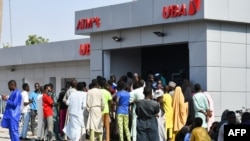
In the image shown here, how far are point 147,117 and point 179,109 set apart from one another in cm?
322

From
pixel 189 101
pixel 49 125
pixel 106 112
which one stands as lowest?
pixel 49 125

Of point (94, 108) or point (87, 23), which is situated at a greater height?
A: point (87, 23)

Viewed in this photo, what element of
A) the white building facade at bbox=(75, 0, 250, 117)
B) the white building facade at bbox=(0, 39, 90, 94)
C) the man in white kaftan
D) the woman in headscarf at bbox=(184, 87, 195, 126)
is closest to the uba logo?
the white building facade at bbox=(75, 0, 250, 117)

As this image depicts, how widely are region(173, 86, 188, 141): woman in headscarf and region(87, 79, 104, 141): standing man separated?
196 cm

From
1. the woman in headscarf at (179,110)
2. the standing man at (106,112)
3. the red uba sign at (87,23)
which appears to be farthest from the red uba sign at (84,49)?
the woman in headscarf at (179,110)

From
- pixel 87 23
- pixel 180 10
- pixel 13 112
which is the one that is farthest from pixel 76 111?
pixel 87 23

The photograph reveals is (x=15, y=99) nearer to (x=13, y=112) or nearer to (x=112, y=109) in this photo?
(x=13, y=112)

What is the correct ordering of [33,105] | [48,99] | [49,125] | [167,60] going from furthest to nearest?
[167,60], [33,105], [49,125], [48,99]

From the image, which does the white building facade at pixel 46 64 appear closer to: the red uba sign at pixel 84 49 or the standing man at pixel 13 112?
the red uba sign at pixel 84 49

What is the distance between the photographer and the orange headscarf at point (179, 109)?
16.1 metres

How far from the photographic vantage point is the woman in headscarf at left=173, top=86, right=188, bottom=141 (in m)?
16.1

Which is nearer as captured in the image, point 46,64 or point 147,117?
point 147,117

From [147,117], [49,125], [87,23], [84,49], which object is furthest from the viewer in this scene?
[84,49]

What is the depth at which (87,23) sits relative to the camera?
22.8m
